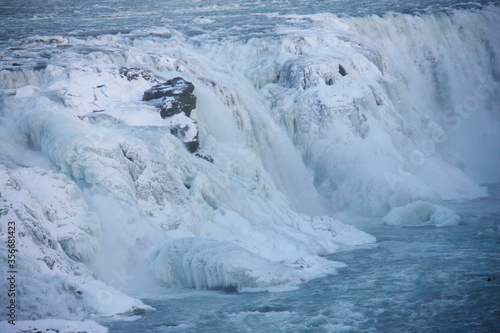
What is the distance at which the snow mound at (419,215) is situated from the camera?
16.9 meters

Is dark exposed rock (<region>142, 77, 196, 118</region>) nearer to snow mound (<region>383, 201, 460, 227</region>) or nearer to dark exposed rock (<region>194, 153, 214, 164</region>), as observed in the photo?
dark exposed rock (<region>194, 153, 214, 164</region>)

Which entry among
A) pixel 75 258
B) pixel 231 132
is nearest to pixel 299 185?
pixel 231 132

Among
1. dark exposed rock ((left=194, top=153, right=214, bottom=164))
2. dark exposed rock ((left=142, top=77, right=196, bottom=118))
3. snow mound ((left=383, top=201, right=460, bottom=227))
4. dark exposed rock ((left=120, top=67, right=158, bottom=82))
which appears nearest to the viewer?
dark exposed rock ((left=194, top=153, right=214, bottom=164))

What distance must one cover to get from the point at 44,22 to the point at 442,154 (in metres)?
16.9

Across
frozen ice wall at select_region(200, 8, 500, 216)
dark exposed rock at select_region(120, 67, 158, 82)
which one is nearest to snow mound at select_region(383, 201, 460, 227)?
frozen ice wall at select_region(200, 8, 500, 216)

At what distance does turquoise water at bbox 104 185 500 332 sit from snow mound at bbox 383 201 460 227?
2.62 metres

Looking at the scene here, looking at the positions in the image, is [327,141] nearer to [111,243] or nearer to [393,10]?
[111,243]

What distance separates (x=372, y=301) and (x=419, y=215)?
268 inches

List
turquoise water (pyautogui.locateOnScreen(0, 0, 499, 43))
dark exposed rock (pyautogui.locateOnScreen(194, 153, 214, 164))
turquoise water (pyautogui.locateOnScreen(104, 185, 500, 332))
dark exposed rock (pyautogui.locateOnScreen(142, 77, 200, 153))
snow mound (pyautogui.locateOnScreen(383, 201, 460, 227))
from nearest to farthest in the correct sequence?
turquoise water (pyautogui.locateOnScreen(104, 185, 500, 332)) → dark exposed rock (pyautogui.locateOnScreen(142, 77, 200, 153)) → dark exposed rock (pyautogui.locateOnScreen(194, 153, 214, 164)) → snow mound (pyautogui.locateOnScreen(383, 201, 460, 227)) → turquoise water (pyautogui.locateOnScreen(0, 0, 499, 43))

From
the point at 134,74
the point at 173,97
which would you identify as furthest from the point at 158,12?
the point at 173,97

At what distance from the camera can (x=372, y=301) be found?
36.1 ft

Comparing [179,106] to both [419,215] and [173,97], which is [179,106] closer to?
[173,97]

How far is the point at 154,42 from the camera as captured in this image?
23000 mm

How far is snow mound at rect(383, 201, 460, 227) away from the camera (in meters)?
16.9
